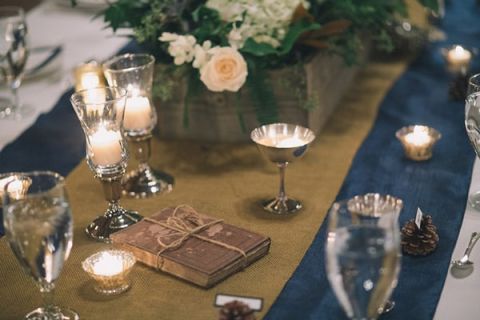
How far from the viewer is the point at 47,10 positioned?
285 centimetres

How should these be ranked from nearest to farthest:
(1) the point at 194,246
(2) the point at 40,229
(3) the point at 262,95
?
(2) the point at 40,229
(1) the point at 194,246
(3) the point at 262,95

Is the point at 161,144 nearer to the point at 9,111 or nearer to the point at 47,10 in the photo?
the point at 9,111

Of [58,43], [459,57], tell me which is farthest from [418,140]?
[58,43]

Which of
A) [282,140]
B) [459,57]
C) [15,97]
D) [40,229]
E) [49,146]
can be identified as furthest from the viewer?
[459,57]

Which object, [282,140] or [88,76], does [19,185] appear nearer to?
[282,140]

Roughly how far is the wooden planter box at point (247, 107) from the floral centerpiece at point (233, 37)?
0.09 feet

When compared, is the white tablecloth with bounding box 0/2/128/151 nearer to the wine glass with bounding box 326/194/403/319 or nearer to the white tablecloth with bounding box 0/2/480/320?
the white tablecloth with bounding box 0/2/480/320

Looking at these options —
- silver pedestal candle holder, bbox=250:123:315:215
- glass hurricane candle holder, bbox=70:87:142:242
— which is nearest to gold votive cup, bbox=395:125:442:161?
silver pedestal candle holder, bbox=250:123:315:215

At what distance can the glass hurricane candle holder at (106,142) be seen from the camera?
1479 mm

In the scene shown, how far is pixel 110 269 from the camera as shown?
1382 mm

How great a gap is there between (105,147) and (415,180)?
0.65m

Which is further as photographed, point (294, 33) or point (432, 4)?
point (432, 4)

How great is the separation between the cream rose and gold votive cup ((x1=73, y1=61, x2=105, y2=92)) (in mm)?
388

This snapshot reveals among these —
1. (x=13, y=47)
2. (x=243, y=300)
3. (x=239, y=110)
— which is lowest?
(x=243, y=300)
